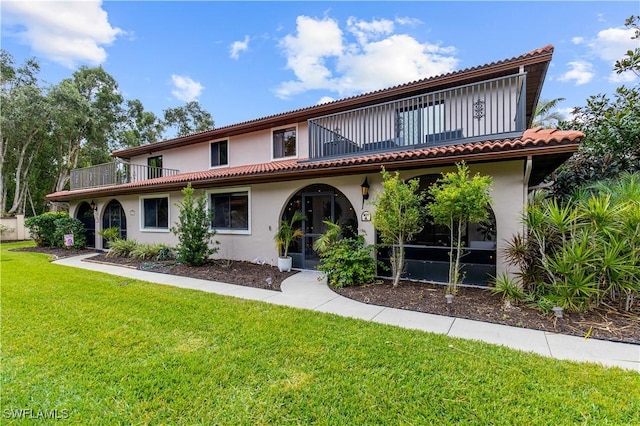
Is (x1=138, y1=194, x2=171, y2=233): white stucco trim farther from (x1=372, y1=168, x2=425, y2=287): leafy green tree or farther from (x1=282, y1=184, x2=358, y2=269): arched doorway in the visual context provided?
(x1=372, y1=168, x2=425, y2=287): leafy green tree

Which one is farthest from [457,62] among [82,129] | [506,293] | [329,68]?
[82,129]

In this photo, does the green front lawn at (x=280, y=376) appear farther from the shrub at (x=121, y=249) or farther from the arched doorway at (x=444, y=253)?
the shrub at (x=121, y=249)

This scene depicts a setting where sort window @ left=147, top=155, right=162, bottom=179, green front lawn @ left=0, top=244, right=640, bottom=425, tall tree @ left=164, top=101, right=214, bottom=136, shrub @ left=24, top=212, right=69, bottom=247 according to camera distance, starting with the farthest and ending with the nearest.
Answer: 1. tall tree @ left=164, top=101, right=214, bottom=136
2. window @ left=147, top=155, right=162, bottom=179
3. shrub @ left=24, top=212, right=69, bottom=247
4. green front lawn @ left=0, top=244, right=640, bottom=425

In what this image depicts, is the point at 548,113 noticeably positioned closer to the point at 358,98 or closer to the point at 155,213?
the point at 358,98

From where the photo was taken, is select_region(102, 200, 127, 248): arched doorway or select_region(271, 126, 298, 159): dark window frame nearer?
select_region(271, 126, 298, 159): dark window frame

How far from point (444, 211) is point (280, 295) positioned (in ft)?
13.3

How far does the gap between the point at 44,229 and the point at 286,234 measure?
15.4 meters

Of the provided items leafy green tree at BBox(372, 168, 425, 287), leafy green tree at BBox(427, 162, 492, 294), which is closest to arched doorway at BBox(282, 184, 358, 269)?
leafy green tree at BBox(372, 168, 425, 287)

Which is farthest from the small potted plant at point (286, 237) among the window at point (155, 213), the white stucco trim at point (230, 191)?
the window at point (155, 213)

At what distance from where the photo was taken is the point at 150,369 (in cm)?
341

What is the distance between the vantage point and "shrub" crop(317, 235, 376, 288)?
7281 millimetres

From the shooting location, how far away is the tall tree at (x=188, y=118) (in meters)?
32.4

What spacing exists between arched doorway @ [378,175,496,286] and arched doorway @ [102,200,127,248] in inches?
536

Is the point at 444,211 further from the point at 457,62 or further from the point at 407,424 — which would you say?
the point at 457,62
